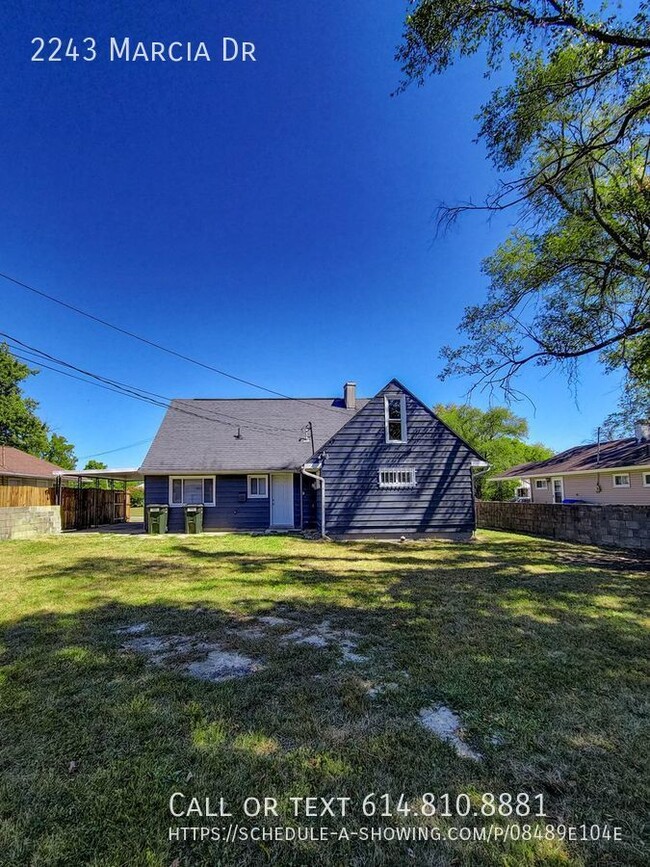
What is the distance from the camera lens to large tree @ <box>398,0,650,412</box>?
20.3 feet

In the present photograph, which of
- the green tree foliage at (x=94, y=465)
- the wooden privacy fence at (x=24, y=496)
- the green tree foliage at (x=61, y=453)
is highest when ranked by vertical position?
the green tree foliage at (x=61, y=453)

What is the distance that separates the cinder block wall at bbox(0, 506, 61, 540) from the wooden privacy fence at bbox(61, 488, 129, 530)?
6.84ft

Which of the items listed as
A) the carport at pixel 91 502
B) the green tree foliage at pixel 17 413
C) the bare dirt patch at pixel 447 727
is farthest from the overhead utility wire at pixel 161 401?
the green tree foliage at pixel 17 413

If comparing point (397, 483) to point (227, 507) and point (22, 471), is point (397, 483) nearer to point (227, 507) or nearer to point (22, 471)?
point (227, 507)

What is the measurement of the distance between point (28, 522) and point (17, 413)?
21916mm

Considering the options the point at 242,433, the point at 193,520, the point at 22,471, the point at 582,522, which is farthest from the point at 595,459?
the point at 22,471

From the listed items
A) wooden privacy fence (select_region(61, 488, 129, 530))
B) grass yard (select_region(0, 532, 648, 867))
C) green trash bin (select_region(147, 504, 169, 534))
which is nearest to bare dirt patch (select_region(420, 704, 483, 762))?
grass yard (select_region(0, 532, 648, 867))

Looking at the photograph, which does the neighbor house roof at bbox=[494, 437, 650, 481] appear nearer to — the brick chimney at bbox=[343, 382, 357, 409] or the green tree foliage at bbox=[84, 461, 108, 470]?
the brick chimney at bbox=[343, 382, 357, 409]

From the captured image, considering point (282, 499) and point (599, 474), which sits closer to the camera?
point (282, 499)

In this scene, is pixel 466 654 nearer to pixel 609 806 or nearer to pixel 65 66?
pixel 609 806

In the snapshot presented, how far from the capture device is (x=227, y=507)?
14773 millimetres

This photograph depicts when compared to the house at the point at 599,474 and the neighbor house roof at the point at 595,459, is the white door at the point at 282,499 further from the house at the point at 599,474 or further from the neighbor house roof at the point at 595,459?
the neighbor house roof at the point at 595,459

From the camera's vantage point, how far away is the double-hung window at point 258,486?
15.0 m

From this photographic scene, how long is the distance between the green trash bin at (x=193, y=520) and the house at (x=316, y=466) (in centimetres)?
47
